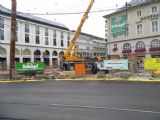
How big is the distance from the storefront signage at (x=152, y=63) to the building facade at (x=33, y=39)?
35.1 m

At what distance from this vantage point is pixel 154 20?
197 feet

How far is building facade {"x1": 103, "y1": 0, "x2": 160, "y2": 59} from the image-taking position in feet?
192

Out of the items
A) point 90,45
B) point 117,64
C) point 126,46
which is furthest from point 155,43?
point 90,45

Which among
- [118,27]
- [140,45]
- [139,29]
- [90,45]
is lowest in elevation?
[140,45]

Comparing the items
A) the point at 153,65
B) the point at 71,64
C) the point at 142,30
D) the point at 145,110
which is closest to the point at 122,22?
the point at 142,30

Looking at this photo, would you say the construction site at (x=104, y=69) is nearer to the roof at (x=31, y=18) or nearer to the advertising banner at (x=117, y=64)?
Answer: the advertising banner at (x=117, y=64)

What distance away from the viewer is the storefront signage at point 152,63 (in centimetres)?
2600

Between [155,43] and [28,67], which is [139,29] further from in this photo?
[28,67]

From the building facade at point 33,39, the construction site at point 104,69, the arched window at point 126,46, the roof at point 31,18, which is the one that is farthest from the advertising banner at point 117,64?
the roof at point 31,18

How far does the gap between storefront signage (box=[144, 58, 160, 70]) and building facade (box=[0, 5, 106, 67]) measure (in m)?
35.1

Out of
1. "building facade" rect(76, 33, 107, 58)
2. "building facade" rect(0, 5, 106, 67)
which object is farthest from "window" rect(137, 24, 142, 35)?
"building facade" rect(76, 33, 107, 58)

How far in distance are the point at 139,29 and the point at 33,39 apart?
27955mm

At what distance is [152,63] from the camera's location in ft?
86.4

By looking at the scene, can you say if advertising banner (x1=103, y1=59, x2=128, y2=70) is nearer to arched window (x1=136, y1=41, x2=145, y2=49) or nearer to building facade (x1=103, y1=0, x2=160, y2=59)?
building facade (x1=103, y1=0, x2=160, y2=59)
